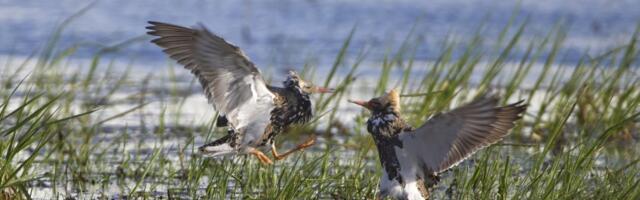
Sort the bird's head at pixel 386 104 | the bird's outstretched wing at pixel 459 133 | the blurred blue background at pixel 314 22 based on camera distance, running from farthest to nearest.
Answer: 1. the blurred blue background at pixel 314 22
2. the bird's head at pixel 386 104
3. the bird's outstretched wing at pixel 459 133

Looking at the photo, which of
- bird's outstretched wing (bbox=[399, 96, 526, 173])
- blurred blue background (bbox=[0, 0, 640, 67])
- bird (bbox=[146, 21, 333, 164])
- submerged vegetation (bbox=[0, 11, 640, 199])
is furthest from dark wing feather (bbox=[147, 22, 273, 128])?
blurred blue background (bbox=[0, 0, 640, 67])

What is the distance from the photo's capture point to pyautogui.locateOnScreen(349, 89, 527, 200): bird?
5.75m

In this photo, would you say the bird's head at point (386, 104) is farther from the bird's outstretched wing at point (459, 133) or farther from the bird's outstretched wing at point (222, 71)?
the bird's outstretched wing at point (222, 71)

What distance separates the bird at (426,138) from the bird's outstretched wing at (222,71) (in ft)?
2.16

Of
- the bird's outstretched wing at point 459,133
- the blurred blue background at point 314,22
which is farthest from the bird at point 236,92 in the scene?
the blurred blue background at point 314,22

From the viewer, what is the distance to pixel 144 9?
647 inches

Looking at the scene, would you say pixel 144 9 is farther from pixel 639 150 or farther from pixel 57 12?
pixel 639 150

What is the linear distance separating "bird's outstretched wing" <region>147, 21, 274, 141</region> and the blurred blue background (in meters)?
6.06

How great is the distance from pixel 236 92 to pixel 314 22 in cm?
917

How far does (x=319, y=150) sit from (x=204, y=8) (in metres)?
7.71

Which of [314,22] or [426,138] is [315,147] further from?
[314,22]

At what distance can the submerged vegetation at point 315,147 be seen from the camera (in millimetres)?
6082

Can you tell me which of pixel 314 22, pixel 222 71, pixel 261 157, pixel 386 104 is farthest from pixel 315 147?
pixel 314 22

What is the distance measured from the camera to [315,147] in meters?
9.11
